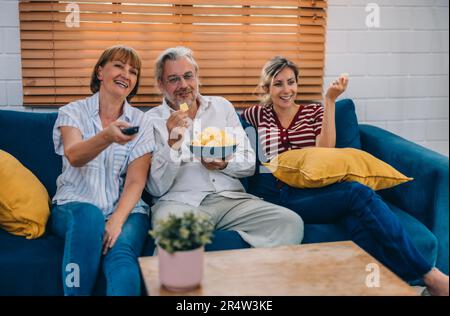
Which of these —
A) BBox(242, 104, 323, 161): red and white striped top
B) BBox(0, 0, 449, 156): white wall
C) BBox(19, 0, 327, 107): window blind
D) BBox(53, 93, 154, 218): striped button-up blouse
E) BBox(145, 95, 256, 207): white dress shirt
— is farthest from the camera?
BBox(0, 0, 449, 156): white wall

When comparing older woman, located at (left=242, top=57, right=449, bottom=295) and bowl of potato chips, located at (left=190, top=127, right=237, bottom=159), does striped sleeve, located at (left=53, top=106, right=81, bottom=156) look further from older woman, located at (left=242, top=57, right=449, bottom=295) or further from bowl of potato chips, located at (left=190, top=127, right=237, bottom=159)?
older woman, located at (left=242, top=57, right=449, bottom=295)

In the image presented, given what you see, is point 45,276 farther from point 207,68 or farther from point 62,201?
point 207,68

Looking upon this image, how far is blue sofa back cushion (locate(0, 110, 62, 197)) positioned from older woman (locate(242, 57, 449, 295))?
912 millimetres

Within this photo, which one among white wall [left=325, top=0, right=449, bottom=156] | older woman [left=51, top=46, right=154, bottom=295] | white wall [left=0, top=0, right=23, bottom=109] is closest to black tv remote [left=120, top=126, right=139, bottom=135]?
older woman [left=51, top=46, right=154, bottom=295]

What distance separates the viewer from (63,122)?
7.25 ft

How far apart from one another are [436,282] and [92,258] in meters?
1.18

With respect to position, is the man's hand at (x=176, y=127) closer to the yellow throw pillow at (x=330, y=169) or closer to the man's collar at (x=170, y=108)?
the man's collar at (x=170, y=108)

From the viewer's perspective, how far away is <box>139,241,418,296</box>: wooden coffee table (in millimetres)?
1497

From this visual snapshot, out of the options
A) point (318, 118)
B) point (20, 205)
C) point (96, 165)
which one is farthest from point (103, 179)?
point (318, 118)

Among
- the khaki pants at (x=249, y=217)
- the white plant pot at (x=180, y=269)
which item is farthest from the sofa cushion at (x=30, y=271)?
the white plant pot at (x=180, y=269)

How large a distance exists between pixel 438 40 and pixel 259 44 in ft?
3.38

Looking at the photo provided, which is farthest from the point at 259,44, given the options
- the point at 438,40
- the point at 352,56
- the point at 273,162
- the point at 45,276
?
the point at 45,276

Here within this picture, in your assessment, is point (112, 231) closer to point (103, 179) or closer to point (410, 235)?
point (103, 179)

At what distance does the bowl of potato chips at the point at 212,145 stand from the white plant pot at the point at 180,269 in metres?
0.75
